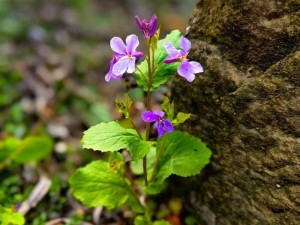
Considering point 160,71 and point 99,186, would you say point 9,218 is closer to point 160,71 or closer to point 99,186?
point 99,186

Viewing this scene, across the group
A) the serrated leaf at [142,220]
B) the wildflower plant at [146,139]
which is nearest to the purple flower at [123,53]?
the wildflower plant at [146,139]

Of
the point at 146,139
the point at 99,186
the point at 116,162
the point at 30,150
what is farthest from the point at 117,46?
the point at 30,150

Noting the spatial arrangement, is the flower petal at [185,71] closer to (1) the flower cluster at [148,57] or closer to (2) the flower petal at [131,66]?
(1) the flower cluster at [148,57]

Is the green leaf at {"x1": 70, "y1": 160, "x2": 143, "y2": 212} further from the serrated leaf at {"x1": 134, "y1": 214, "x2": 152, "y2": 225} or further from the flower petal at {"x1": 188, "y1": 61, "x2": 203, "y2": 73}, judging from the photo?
the flower petal at {"x1": 188, "y1": 61, "x2": 203, "y2": 73}

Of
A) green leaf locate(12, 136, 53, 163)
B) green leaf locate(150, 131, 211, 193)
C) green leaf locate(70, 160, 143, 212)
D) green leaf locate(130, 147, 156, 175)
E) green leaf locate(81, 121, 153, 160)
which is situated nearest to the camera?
green leaf locate(81, 121, 153, 160)

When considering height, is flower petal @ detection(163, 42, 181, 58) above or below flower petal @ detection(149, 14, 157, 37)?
below

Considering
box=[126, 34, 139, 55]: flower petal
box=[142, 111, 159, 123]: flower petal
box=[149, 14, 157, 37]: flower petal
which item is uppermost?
box=[149, 14, 157, 37]: flower petal

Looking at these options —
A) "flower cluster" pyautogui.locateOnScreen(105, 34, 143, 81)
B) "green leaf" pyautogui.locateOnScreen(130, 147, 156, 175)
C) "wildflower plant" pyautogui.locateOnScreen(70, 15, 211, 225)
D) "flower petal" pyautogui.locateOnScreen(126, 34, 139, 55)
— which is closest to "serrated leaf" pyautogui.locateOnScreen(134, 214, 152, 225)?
"wildflower plant" pyautogui.locateOnScreen(70, 15, 211, 225)
